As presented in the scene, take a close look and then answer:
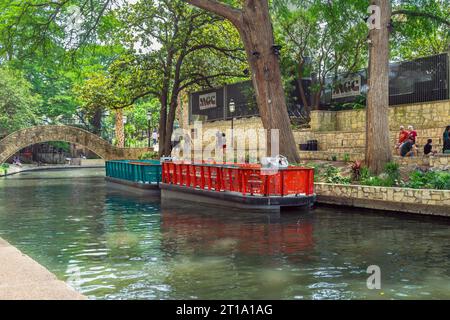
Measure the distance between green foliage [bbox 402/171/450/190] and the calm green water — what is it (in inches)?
59.7

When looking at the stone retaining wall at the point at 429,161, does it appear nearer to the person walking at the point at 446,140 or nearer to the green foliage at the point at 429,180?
the person walking at the point at 446,140

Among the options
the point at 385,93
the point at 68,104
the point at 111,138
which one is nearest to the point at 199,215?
the point at 385,93

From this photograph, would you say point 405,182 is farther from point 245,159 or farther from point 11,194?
point 11,194

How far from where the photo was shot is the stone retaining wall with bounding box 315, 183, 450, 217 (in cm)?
1577

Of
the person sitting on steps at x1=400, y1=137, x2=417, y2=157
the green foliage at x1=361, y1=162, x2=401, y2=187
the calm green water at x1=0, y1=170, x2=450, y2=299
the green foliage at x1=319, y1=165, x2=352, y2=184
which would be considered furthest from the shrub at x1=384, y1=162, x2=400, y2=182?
the person sitting on steps at x1=400, y1=137, x2=417, y2=157

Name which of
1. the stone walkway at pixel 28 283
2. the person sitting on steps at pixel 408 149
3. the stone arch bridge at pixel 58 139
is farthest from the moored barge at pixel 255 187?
the stone arch bridge at pixel 58 139

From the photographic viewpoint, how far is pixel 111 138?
7375 cm

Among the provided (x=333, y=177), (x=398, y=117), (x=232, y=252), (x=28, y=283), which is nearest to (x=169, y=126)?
(x=398, y=117)

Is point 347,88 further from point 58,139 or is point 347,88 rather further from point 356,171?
point 58,139

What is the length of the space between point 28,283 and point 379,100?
15295mm

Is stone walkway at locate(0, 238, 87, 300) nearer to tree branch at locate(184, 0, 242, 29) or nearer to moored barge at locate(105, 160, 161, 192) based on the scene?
tree branch at locate(184, 0, 242, 29)

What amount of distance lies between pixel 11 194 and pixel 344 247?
1895cm

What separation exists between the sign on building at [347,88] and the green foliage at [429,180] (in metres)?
13.1

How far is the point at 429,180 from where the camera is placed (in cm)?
1681
